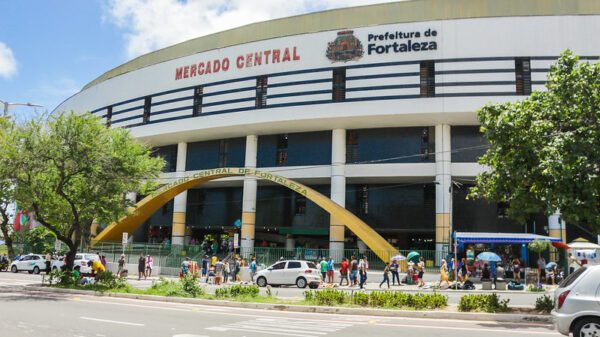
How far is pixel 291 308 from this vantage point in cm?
1553

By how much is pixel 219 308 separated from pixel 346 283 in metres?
12.7

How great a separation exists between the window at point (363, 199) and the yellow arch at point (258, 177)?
3858 millimetres

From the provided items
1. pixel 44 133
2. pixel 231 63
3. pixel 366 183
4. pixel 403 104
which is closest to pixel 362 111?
pixel 403 104

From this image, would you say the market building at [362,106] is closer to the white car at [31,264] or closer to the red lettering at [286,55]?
the red lettering at [286,55]

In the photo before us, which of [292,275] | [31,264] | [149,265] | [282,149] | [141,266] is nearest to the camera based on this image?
[292,275]

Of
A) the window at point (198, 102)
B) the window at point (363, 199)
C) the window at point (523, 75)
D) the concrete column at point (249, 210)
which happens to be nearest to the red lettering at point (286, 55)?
the window at point (198, 102)

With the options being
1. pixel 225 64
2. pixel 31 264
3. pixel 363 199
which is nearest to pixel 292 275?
pixel 363 199

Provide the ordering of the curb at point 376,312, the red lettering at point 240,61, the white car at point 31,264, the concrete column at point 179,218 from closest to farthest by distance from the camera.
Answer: the curb at point 376,312 < the white car at point 31,264 < the red lettering at point 240,61 < the concrete column at point 179,218

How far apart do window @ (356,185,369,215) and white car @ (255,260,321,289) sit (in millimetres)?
14450

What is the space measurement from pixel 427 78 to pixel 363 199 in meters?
11.0

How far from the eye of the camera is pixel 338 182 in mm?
37219

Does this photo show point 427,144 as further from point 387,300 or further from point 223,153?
point 387,300

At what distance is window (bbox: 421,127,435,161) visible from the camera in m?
36.8

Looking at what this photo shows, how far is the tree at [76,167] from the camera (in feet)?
70.6
